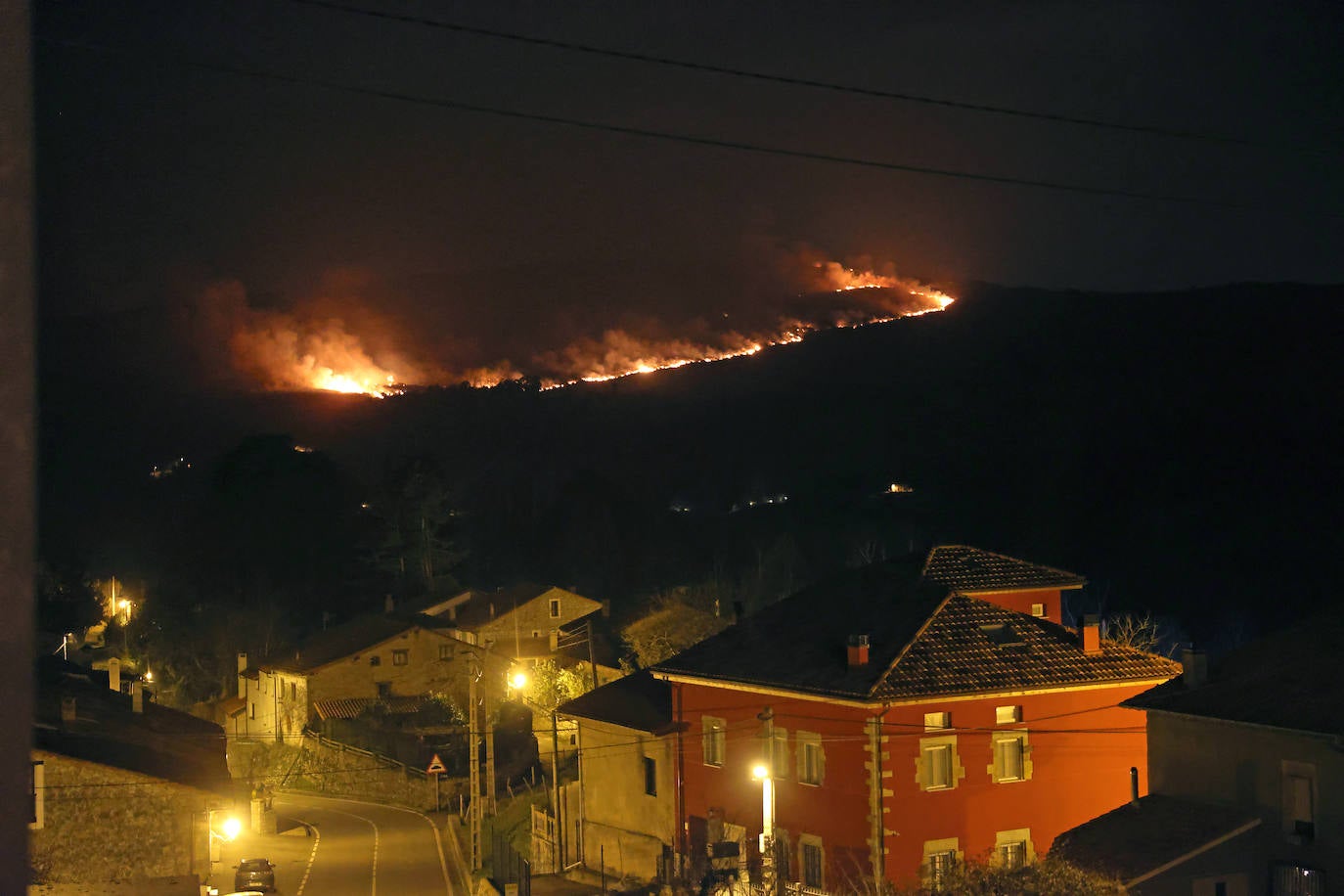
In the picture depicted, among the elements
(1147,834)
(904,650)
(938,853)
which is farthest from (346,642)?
(1147,834)

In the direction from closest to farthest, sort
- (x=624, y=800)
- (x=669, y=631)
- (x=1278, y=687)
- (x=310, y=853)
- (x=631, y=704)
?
(x=1278, y=687), (x=624, y=800), (x=631, y=704), (x=310, y=853), (x=669, y=631)

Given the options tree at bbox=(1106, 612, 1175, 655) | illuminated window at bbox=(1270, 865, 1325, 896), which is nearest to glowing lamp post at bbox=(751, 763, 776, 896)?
illuminated window at bbox=(1270, 865, 1325, 896)

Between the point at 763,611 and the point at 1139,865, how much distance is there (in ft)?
39.9

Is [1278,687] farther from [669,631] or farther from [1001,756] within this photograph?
[669,631]

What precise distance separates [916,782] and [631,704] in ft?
26.7

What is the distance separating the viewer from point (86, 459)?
74750 mm

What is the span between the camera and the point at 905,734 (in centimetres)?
2172

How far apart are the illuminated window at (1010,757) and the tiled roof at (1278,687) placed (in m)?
3.32

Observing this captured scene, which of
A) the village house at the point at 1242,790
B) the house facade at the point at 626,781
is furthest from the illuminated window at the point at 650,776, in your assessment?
the village house at the point at 1242,790

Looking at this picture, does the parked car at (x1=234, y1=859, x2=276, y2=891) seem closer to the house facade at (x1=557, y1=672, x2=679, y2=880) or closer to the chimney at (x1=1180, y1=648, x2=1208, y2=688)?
the house facade at (x1=557, y1=672, x2=679, y2=880)

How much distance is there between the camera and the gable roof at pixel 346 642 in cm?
4712

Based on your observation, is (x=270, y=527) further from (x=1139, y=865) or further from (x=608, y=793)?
(x=1139, y=865)

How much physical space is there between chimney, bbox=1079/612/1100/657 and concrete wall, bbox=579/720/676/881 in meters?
8.12

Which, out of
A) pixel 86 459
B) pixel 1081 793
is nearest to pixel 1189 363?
pixel 86 459
